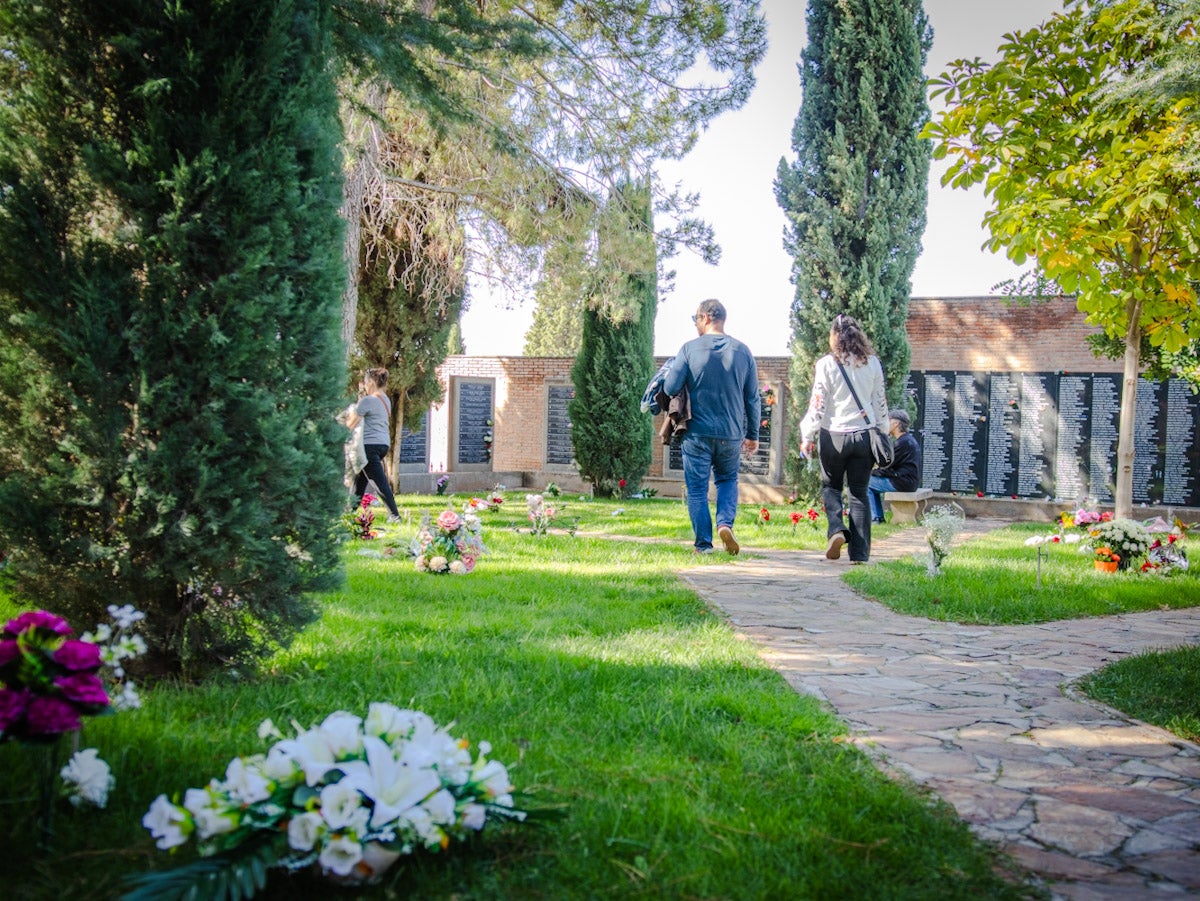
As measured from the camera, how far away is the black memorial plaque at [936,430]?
1534 cm

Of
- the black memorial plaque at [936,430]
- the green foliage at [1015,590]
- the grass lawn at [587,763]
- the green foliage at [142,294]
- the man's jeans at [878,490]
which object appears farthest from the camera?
the black memorial plaque at [936,430]

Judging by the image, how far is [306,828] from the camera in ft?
6.22

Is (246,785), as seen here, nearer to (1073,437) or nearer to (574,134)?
(574,134)

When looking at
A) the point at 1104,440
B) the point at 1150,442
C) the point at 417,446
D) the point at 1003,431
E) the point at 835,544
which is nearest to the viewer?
the point at 835,544

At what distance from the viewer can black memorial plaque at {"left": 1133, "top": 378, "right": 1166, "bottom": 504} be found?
14.0 metres

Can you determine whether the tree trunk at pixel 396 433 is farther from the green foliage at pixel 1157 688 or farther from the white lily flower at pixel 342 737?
the white lily flower at pixel 342 737

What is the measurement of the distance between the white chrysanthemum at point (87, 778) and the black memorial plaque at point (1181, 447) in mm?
15472

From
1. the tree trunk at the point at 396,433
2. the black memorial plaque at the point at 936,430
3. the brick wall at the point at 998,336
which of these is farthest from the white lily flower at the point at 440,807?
the brick wall at the point at 998,336

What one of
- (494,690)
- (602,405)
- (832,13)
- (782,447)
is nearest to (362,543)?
(494,690)

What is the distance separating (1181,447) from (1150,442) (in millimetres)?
421

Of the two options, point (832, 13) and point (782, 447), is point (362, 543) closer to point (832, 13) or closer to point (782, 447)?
point (782, 447)

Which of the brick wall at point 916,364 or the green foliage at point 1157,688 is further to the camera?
the brick wall at point 916,364

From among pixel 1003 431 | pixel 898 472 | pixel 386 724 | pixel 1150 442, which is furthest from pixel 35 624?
pixel 1150 442

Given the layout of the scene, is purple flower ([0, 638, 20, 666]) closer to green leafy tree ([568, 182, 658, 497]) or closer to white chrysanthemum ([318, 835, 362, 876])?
white chrysanthemum ([318, 835, 362, 876])
